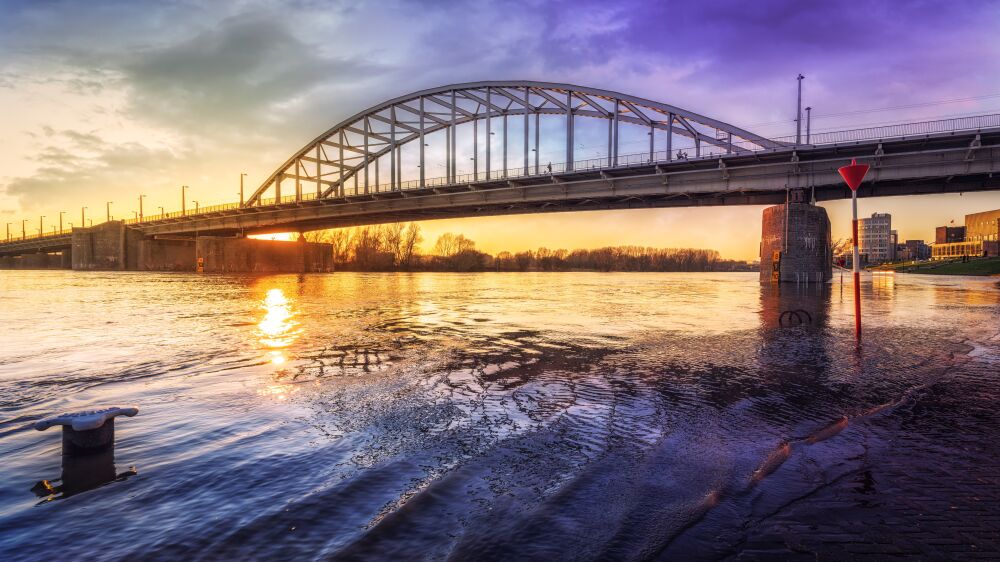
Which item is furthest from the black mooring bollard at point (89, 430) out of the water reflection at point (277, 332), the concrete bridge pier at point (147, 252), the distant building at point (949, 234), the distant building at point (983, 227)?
the distant building at point (949, 234)

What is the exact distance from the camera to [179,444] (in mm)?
4594

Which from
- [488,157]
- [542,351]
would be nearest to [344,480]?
[542,351]

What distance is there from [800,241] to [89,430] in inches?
1813

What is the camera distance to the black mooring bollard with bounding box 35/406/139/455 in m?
4.05

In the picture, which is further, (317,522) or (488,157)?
(488,157)

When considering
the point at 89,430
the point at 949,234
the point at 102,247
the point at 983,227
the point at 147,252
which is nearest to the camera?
the point at 89,430

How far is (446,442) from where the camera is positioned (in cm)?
454

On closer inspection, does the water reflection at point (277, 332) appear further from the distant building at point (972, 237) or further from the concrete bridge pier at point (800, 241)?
the distant building at point (972, 237)

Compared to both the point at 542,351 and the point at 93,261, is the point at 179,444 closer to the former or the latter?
the point at 542,351

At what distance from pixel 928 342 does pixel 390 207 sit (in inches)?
2523

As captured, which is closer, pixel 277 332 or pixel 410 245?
pixel 277 332

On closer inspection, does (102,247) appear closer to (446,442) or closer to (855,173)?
(446,442)

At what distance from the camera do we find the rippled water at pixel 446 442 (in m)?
2.99

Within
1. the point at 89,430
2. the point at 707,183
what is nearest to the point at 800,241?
the point at 707,183
